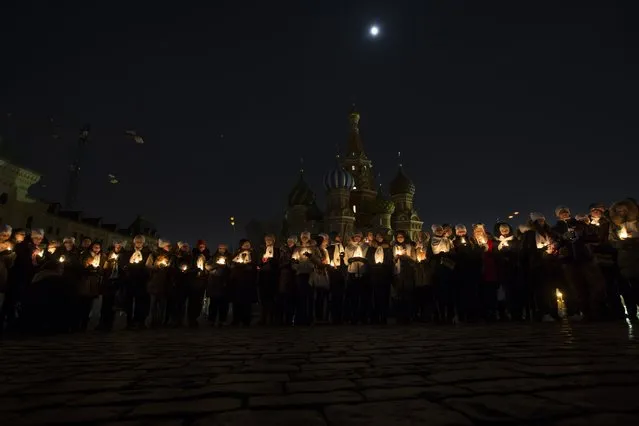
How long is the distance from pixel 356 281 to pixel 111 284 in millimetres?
6193

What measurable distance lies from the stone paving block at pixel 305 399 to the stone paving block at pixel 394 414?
12 cm

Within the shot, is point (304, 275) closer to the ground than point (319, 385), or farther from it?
farther from it

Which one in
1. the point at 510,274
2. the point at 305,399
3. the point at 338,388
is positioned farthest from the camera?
the point at 510,274

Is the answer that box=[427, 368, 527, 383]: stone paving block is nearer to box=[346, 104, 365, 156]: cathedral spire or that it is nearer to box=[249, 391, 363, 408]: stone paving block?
box=[249, 391, 363, 408]: stone paving block

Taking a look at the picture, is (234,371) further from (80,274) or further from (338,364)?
(80,274)

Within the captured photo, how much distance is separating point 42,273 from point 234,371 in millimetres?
7515

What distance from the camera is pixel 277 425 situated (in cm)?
169

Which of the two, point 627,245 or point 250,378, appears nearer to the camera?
point 250,378

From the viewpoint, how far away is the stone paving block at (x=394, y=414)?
1664mm

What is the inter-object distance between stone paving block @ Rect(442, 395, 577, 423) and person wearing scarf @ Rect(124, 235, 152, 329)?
387 inches

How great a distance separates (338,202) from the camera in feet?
185

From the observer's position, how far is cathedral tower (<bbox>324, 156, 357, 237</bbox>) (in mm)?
54781

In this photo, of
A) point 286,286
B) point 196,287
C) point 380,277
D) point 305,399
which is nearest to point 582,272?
point 380,277

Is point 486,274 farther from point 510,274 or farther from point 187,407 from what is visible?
point 187,407
